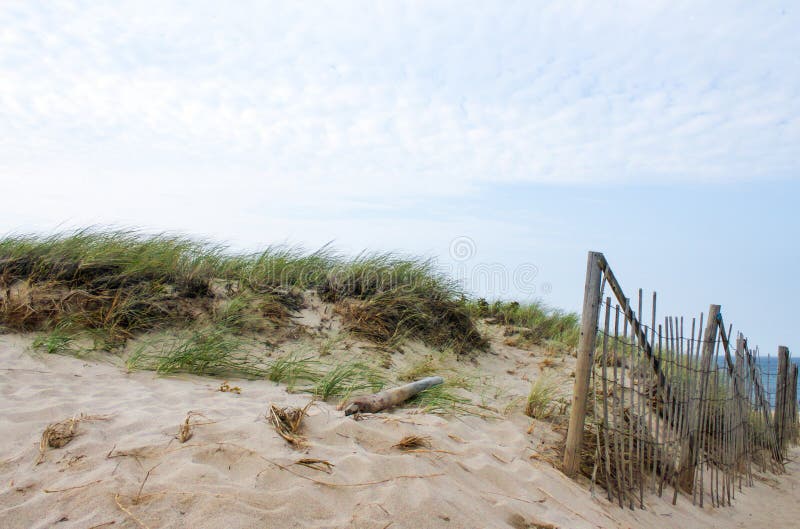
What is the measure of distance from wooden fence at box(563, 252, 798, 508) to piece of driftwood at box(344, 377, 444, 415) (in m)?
1.14

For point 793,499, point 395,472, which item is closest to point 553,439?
point 395,472

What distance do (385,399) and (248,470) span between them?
141 centimetres

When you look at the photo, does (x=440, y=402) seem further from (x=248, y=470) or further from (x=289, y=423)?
(x=248, y=470)

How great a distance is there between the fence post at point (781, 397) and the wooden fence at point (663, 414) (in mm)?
967

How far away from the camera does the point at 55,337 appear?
4.48m

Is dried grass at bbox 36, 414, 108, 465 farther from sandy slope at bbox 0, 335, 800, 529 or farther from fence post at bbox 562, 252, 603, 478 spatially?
fence post at bbox 562, 252, 603, 478

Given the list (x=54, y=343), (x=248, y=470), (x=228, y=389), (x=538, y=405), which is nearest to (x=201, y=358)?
(x=228, y=389)

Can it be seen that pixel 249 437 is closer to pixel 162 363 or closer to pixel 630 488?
pixel 162 363

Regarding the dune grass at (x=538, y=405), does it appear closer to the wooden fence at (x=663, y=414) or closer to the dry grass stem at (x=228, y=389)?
A: the wooden fence at (x=663, y=414)

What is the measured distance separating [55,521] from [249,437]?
910 millimetres

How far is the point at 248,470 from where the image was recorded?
258 cm

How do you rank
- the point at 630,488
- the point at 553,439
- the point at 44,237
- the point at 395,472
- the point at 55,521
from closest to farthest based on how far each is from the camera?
the point at 55,521 → the point at 395,472 → the point at 630,488 → the point at 553,439 → the point at 44,237

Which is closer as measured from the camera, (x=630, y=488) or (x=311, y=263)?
(x=630, y=488)

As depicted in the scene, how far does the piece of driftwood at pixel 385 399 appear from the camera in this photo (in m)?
3.59
